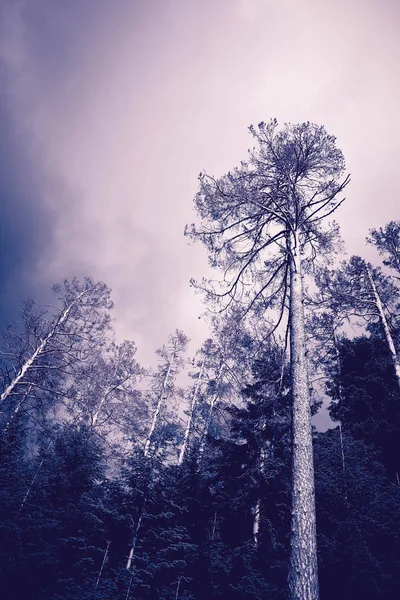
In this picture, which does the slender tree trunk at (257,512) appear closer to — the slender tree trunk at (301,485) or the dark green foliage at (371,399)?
the slender tree trunk at (301,485)

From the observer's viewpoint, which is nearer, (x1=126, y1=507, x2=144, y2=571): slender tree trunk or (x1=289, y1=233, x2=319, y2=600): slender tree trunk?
(x1=289, y1=233, x2=319, y2=600): slender tree trunk

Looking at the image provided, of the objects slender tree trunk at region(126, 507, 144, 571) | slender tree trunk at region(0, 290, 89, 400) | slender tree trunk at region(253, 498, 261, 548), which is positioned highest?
slender tree trunk at region(0, 290, 89, 400)

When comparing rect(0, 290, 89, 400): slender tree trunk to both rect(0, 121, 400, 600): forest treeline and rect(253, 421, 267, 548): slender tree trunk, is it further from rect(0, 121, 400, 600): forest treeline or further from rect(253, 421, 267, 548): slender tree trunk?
rect(253, 421, 267, 548): slender tree trunk

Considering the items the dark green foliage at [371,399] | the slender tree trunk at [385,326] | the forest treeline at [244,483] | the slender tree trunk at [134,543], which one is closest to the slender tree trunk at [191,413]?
the forest treeline at [244,483]

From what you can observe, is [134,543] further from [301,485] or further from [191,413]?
[191,413]

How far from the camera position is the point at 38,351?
12.0 meters

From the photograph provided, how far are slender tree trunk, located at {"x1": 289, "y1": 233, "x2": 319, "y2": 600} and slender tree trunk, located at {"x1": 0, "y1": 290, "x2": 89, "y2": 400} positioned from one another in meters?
10.2

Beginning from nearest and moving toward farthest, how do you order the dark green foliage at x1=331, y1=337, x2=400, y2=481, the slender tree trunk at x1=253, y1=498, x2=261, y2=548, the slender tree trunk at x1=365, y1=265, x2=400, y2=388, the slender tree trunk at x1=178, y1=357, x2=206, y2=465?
the slender tree trunk at x1=253, y1=498, x2=261, y2=548, the slender tree trunk at x1=365, y1=265, x2=400, y2=388, the dark green foliage at x1=331, y1=337, x2=400, y2=481, the slender tree trunk at x1=178, y1=357, x2=206, y2=465

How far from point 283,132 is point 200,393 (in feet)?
46.9

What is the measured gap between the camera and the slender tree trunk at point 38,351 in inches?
415

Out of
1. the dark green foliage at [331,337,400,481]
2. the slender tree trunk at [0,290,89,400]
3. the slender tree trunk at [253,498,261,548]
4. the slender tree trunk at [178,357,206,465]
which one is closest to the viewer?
the slender tree trunk at [253,498,261,548]

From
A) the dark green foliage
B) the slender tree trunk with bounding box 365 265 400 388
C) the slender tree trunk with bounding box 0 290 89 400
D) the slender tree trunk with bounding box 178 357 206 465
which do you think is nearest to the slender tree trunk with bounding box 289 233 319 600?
the slender tree trunk with bounding box 365 265 400 388

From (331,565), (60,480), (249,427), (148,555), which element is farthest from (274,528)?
(60,480)

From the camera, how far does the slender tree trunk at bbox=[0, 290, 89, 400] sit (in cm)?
1055
